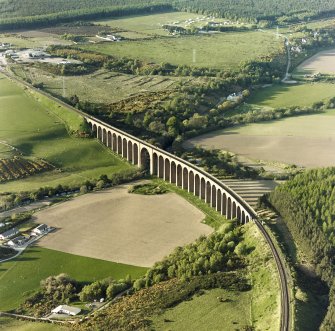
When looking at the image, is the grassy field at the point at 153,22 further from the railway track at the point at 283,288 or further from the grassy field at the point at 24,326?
the grassy field at the point at 24,326

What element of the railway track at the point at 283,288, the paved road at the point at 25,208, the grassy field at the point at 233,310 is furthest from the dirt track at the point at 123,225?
the grassy field at the point at 233,310

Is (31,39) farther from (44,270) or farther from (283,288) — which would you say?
(283,288)

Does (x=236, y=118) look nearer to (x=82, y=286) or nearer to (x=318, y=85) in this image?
(x=318, y=85)

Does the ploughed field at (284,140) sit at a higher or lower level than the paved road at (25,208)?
higher

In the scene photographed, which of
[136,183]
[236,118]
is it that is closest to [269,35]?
[236,118]

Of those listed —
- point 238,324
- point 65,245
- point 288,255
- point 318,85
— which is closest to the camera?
point 238,324

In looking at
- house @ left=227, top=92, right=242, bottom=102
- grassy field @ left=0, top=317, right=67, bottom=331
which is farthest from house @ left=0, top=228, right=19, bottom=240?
house @ left=227, top=92, right=242, bottom=102

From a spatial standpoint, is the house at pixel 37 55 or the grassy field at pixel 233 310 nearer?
the grassy field at pixel 233 310
